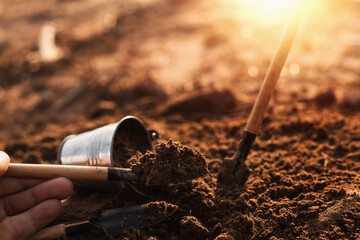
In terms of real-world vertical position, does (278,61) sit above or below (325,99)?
above

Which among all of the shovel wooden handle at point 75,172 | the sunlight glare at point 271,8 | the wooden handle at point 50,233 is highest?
the sunlight glare at point 271,8

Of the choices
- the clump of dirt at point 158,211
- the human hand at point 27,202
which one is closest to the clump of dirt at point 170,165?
the clump of dirt at point 158,211

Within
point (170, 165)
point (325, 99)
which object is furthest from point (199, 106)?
point (170, 165)

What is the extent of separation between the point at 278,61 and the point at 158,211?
167 cm

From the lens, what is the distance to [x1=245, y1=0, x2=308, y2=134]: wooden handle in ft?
9.27

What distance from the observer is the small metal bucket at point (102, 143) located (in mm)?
2777

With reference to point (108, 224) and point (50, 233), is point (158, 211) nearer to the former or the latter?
point (108, 224)

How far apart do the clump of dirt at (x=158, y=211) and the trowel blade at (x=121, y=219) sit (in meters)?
0.05

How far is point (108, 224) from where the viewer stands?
8.36 ft

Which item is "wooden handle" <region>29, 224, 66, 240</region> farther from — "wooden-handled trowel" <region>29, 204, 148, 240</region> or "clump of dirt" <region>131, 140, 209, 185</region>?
"clump of dirt" <region>131, 140, 209, 185</region>

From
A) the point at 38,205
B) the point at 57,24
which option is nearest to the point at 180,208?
the point at 38,205

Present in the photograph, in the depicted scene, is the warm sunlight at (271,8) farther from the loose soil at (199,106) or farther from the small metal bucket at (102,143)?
the small metal bucket at (102,143)

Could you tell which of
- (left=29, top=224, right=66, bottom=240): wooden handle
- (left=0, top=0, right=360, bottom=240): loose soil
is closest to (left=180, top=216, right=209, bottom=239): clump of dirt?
(left=0, top=0, right=360, bottom=240): loose soil

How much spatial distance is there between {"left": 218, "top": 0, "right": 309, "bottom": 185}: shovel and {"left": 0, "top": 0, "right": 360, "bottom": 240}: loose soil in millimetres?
122
